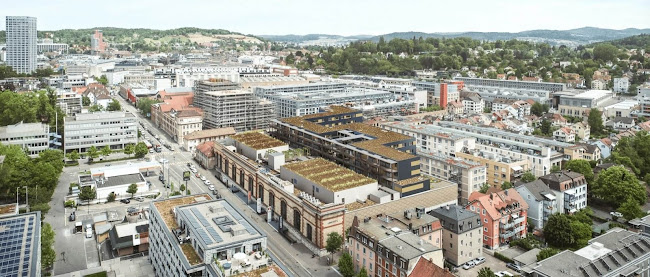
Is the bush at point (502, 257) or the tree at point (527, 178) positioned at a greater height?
the tree at point (527, 178)

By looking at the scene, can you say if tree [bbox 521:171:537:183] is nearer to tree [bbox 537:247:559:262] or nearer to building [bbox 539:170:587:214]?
building [bbox 539:170:587:214]

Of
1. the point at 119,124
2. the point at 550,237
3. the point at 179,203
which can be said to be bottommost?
the point at 550,237

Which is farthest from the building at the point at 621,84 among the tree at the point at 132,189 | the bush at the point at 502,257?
the tree at the point at 132,189

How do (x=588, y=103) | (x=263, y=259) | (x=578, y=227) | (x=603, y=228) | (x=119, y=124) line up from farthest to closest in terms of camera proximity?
(x=588, y=103) < (x=119, y=124) < (x=603, y=228) < (x=578, y=227) < (x=263, y=259)

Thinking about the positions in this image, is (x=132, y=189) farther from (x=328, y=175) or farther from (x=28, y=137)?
(x=28, y=137)

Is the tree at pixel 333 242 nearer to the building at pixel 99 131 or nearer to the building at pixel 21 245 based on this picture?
the building at pixel 21 245

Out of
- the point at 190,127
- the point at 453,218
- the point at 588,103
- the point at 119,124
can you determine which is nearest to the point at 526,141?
the point at 453,218

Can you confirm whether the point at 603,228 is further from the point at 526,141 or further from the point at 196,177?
the point at 196,177
